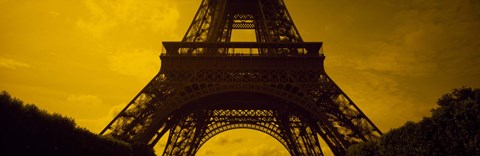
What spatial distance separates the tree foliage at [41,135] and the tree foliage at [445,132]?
13.0m

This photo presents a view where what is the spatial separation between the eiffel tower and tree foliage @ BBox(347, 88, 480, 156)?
4.52m

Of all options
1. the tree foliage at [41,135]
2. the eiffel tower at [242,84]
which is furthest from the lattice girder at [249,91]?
the tree foliage at [41,135]

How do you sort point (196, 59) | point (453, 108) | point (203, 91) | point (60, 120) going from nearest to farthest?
point (453, 108) → point (60, 120) → point (203, 91) → point (196, 59)

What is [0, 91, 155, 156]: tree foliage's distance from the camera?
35.8ft

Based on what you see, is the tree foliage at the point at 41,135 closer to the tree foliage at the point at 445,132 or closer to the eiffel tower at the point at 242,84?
the eiffel tower at the point at 242,84

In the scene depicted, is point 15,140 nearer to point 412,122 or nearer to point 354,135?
point 412,122

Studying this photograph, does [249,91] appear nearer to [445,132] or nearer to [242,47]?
[242,47]

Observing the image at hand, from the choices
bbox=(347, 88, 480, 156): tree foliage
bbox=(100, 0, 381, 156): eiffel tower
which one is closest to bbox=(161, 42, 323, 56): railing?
bbox=(100, 0, 381, 156): eiffel tower

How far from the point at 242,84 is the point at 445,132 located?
1172 cm

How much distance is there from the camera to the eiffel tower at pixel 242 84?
782 inches

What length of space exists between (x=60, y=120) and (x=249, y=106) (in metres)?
17.7

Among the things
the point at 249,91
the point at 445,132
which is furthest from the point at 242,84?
the point at 445,132

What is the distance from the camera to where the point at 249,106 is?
2917cm

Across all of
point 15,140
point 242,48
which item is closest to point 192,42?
point 242,48
